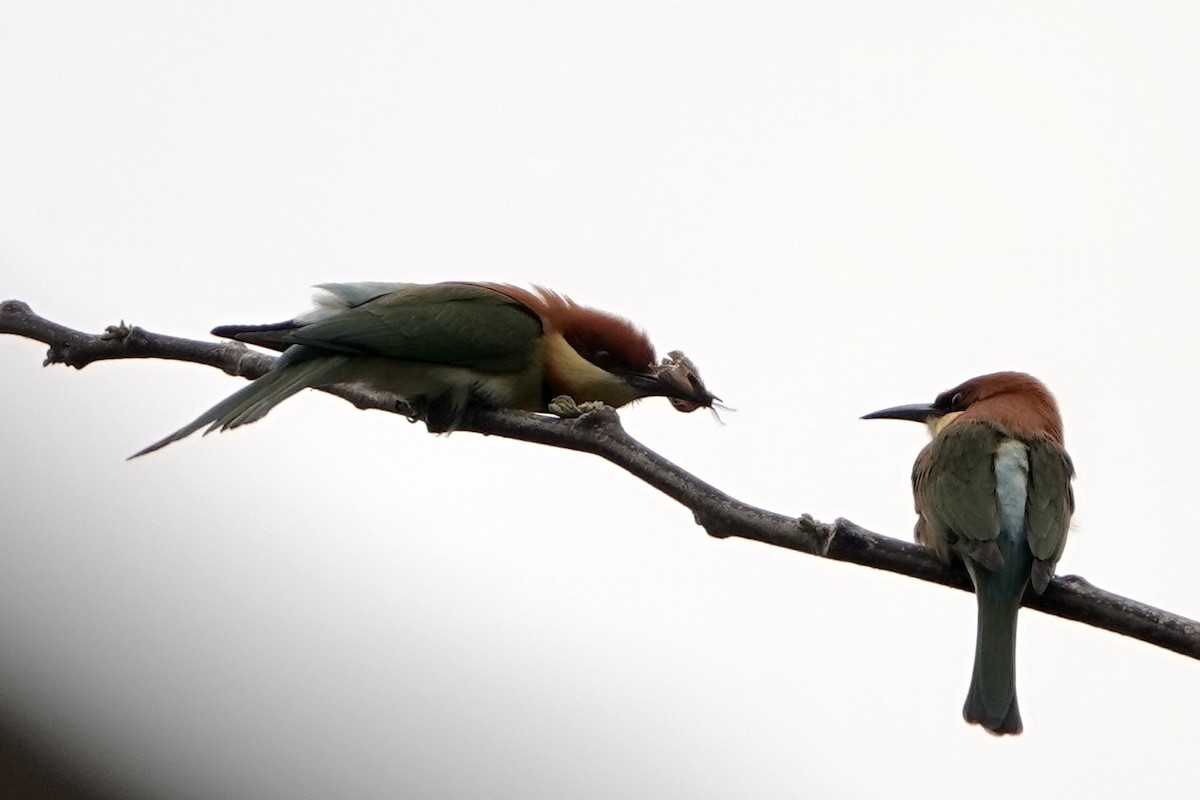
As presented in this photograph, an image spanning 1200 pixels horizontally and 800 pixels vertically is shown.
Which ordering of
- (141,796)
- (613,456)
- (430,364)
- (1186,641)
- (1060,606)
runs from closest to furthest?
1. (141,796)
2. (1186,641)
3. (613,456)
4. (1060,606)
5. (430,364)

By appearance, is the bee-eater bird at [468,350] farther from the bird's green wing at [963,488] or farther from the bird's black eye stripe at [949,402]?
the bird's black eye stripe at [949,402]

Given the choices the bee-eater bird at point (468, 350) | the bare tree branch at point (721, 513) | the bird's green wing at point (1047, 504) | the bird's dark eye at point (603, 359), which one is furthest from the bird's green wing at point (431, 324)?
the bird's green wing at point (1047, 504)

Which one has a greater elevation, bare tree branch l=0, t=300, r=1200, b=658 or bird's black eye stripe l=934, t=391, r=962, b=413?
bird's black eye stripe l=934, t=391, r=962, b=413

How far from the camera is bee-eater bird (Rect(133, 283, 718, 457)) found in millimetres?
2420

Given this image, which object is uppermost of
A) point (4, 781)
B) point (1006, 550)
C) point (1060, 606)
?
point (1006, 550)

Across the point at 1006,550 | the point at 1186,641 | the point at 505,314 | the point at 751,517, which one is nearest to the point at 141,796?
the point at 751,517

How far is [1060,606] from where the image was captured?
70.4 inches

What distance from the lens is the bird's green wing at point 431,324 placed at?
8.05ft

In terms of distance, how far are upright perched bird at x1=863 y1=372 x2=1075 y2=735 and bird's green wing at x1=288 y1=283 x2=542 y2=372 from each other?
2.87 ft

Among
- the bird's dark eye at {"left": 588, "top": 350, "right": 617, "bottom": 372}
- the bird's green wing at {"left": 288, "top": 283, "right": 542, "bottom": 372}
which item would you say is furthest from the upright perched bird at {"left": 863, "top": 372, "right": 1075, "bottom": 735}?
the bird's green wing at {"left": 288, "top": 283, "right": 542, "bottom": 372}

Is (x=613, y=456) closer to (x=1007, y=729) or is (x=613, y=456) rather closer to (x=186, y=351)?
(x=186, y=351)

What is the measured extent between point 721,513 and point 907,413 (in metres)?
1.86

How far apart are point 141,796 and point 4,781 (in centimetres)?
14

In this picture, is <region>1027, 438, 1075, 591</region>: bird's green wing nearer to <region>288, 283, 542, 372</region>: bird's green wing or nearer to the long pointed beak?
the long pointed beak
